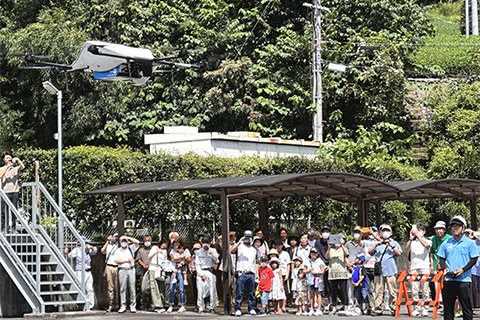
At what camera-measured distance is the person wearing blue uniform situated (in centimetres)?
1662

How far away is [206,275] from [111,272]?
2.34 metres

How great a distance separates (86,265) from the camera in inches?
994

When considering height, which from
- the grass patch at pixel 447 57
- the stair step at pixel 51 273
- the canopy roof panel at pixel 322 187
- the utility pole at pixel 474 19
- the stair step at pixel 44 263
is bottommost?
the stair step at pixel 51 273

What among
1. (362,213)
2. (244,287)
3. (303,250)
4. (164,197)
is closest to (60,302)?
(244,287)

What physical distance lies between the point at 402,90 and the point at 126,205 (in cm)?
1502

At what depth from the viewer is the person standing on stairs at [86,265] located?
24.6 meters

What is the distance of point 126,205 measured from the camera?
31312 millimetres

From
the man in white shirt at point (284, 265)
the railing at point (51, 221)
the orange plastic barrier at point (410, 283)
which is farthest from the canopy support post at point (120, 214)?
the orange plastic barrier at point (410, 283)

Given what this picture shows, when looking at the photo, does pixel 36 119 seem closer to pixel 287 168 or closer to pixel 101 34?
pixel 101 34

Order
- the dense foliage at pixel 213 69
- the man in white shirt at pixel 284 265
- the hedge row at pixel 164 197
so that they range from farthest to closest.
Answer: the dense foliage at pixel 213 69, the hedge row at pixel 164 197, the man in white shirt at pixel 284 265

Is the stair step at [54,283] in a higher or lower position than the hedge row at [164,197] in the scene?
lower

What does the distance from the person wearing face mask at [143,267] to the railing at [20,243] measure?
2.73m

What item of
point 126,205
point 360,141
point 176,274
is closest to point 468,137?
point 360,141

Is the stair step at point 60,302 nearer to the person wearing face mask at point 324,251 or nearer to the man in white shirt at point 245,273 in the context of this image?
the man in white shirt at point 245,273
